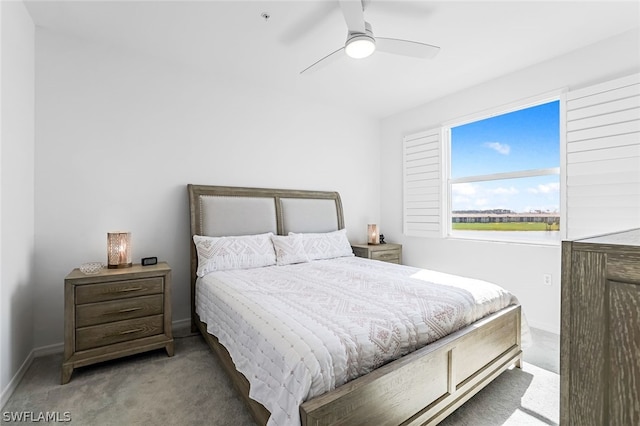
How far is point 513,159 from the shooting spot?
3377 millimetres

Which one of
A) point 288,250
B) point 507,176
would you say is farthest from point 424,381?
point 507,176

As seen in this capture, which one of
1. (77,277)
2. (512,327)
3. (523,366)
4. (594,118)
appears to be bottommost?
(523,366)

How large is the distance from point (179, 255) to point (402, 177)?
124 inches

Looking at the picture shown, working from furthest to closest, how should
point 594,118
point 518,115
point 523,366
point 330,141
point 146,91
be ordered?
point 330,141, point 518,115, point 146,91, point 594,118, point 523,366

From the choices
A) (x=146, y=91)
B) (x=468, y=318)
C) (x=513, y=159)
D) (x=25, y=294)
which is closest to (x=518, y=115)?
(x=513, y=159)

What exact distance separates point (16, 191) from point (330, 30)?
260cm

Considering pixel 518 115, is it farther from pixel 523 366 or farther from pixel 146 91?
pixel 146 91

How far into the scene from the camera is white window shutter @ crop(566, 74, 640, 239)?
2.45 metres

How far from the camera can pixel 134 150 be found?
284 cm

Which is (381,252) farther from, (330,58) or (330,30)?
(330,30)

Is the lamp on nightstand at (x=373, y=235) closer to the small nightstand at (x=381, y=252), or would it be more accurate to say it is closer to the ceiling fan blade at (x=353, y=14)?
the small nightstand at (x=381, y=252)

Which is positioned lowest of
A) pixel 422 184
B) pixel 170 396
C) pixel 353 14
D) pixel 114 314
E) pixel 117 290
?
pixel 170 396

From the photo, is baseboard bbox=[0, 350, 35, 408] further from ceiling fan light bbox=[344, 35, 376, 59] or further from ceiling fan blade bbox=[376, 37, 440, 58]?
ceiling fan blade bbox=[376, 37, 440, 58]

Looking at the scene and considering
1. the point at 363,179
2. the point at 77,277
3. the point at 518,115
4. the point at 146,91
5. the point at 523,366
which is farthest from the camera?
the point at 363,179
